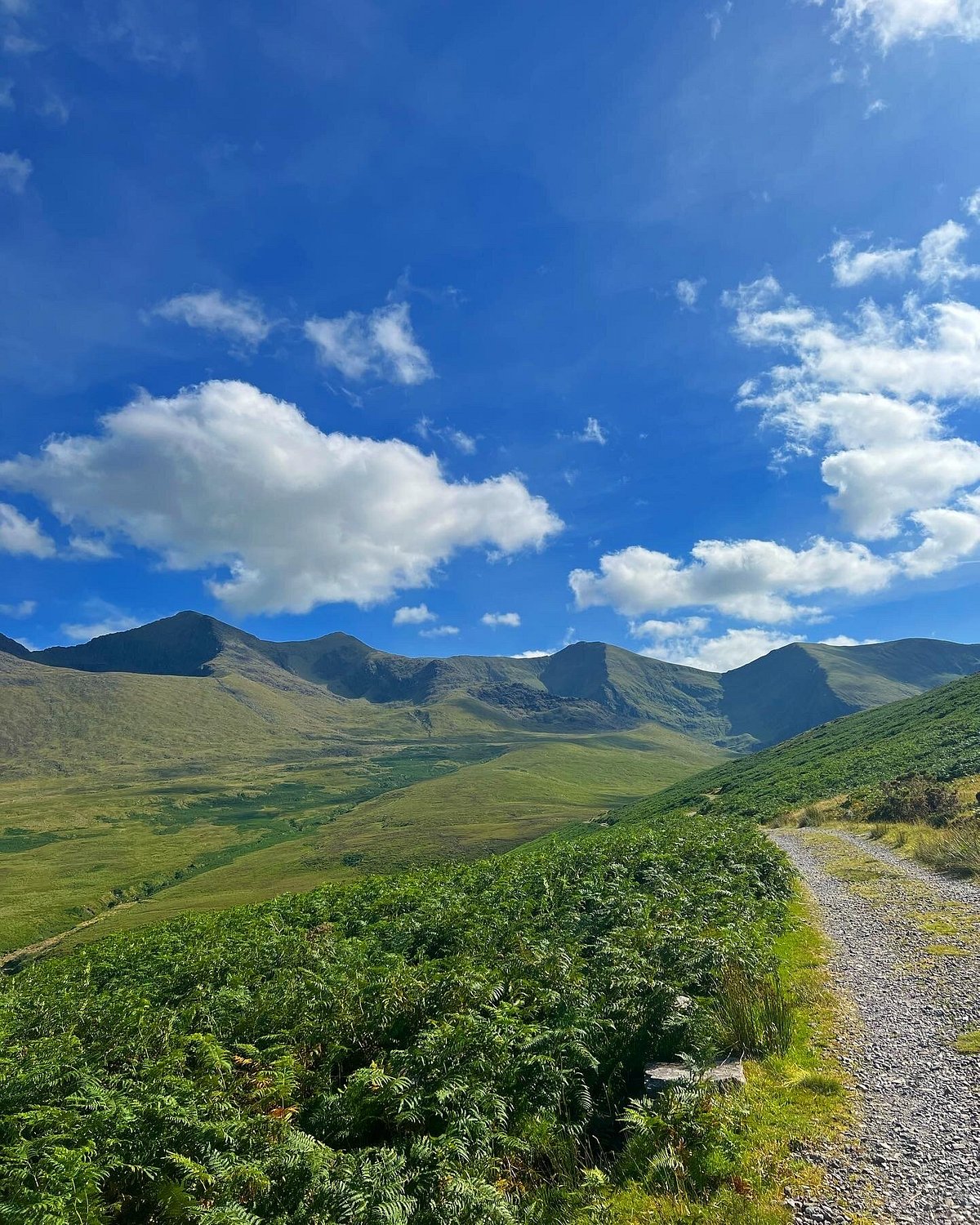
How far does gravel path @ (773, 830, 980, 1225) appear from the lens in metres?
7.88

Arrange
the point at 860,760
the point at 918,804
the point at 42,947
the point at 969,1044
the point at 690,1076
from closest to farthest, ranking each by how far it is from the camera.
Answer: the point at 690,1076
the point at 969,1044
the point at 918,804
the point at 860,760
the point at 42,947

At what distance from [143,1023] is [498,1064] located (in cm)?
752

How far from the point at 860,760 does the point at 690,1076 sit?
65.4 m

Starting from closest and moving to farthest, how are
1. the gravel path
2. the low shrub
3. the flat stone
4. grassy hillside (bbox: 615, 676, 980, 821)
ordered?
the gravel path
the flat stone
the low shrub
grassy hillside (bbox: 615, 676, 980, 821)

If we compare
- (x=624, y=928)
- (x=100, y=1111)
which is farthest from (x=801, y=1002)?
(x=100, y=1111)

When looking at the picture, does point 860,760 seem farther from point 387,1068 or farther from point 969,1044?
point 387,1068

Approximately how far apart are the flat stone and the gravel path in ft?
6.09

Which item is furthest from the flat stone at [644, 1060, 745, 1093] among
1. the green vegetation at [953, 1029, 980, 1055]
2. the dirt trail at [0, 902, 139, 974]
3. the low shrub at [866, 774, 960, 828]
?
the dirt trail at [0, 902, 139, 974]

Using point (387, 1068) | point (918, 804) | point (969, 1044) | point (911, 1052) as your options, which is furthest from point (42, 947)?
point (969, 1044)

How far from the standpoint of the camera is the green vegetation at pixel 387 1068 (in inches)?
320

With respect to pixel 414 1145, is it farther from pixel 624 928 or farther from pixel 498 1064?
pixel 624 928

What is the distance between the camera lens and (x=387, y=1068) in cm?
1127

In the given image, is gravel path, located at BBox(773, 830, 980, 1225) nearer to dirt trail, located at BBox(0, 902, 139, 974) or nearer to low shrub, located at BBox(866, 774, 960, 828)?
low shrub, located at BBox(866, 774, 960, 828)

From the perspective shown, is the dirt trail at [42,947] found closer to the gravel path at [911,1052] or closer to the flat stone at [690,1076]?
the flat stone at [690,1076]
